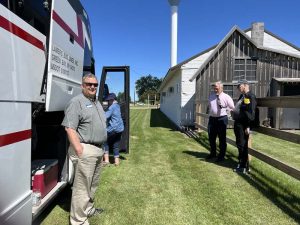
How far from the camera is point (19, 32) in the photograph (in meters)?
2.70

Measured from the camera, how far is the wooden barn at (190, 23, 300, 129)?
1563cm

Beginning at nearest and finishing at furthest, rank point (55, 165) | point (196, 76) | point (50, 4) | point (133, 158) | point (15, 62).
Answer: point (15, 62)
point (50, 4)
point (55, 165)
point (133, 158)
point (196, 76)

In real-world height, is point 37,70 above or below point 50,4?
below

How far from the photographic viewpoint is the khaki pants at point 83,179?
3.65 meters

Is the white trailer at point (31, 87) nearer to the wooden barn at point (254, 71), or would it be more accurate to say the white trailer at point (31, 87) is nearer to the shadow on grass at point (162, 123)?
the wooden barn at point (254, 71)

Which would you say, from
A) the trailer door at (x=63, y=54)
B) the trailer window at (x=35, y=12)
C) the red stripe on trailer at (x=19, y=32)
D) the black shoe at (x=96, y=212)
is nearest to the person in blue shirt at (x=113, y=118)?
the trailer door at (x=63, y=54)

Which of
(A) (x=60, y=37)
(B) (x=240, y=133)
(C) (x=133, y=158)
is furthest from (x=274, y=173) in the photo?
(A) (x=60, y=37)

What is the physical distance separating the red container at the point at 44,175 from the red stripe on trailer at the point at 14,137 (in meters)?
0.84

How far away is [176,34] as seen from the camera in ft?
109

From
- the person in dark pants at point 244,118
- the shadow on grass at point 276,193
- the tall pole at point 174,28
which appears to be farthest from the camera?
the tall pole at point 174,28

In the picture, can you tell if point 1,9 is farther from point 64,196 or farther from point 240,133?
point 240,133

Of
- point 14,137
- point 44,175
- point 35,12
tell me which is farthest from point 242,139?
point 14,137

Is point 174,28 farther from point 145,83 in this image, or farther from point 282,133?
point 145,83

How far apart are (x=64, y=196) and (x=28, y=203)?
2149mm
